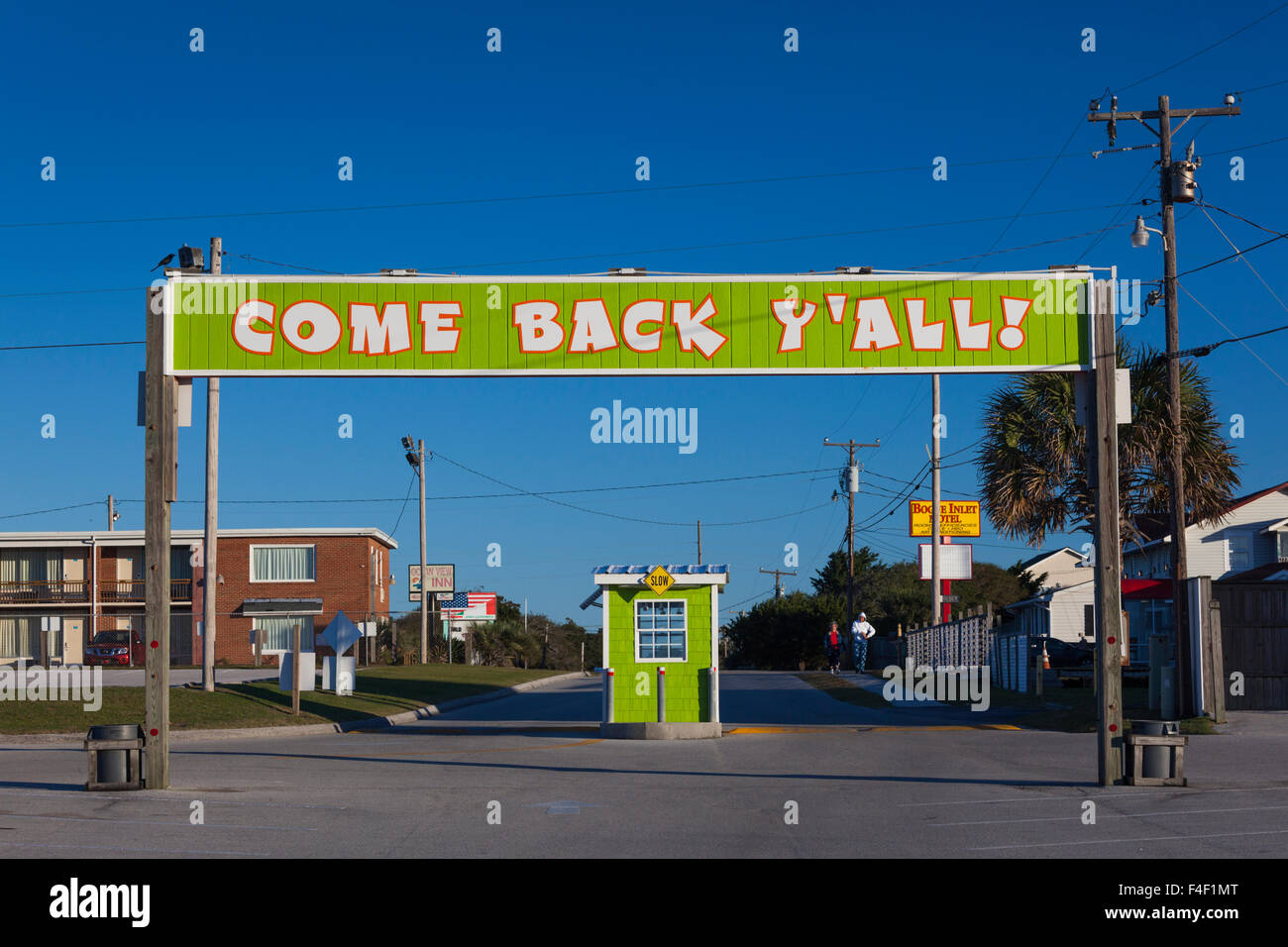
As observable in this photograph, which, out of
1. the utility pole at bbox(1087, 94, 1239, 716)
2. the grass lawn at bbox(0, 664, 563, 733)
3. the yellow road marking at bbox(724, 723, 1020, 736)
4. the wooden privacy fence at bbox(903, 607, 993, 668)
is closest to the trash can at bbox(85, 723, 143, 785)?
the grass lawn at bbox(0, 664, 563, 733)

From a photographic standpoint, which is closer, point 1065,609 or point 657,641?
point 657,641

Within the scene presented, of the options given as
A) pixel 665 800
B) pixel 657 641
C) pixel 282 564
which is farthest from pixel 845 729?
pixel 282 564

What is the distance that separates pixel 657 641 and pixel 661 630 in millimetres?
202

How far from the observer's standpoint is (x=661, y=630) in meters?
23.1

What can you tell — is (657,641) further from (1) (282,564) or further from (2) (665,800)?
(1) (282,564)

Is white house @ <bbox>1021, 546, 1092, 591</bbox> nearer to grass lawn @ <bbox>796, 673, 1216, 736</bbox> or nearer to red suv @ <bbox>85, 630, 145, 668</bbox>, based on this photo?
grass lawn @ <bbox>796, 673, 1216, 736</bbox>

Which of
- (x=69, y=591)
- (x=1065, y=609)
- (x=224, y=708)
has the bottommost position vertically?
(x=224, y=708)

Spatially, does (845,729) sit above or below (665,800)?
below

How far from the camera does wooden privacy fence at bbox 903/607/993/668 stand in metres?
33.5

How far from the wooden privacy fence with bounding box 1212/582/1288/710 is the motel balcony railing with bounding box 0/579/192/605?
4710 cm

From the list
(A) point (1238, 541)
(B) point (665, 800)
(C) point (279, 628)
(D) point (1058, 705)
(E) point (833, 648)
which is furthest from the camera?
(C) point (279, 628)

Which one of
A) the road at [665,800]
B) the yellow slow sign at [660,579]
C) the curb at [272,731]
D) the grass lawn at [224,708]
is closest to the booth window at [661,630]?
the yellow slow sign at [660,579]

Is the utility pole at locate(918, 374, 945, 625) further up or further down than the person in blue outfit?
further up
